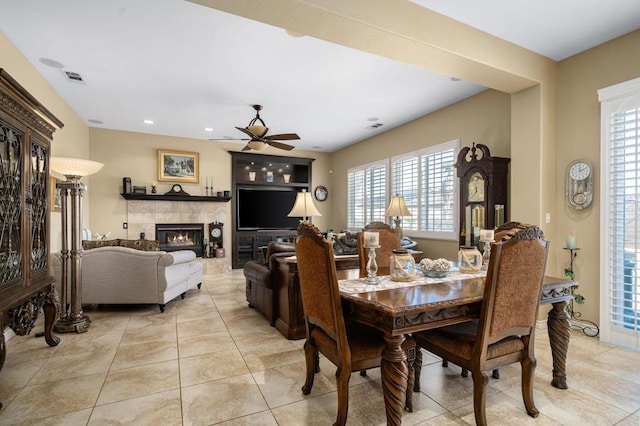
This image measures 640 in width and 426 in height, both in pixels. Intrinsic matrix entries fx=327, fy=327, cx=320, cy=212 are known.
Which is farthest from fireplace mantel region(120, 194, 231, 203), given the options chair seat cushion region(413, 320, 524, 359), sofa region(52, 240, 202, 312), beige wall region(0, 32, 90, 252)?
chair seat cushion region(413, 320, 524, 359)

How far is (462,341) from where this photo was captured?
185 cm

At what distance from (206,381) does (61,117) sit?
463cm

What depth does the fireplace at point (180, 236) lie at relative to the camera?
684 cm

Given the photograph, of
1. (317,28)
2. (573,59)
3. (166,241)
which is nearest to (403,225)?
(573,59)

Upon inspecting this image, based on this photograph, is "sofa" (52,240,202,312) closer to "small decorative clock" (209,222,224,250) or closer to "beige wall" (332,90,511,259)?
"small decorative clock" (209,222,224,250)

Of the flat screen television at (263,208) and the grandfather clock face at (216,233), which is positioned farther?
the flat screen television at (263,208)

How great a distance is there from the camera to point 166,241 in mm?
6895

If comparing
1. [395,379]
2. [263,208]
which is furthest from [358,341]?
[263,208]

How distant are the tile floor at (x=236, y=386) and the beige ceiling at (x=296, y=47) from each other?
2620 millimetres

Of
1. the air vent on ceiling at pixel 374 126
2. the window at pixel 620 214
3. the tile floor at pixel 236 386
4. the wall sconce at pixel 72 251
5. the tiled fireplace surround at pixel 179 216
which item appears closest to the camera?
the tile floor at pixel 236 386

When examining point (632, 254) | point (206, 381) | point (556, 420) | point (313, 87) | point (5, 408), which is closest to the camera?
point (556, 420)

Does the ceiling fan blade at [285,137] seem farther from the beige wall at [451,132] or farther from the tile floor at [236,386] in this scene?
the tile floor at [236,386]

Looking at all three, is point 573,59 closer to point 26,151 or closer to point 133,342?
point 26,151

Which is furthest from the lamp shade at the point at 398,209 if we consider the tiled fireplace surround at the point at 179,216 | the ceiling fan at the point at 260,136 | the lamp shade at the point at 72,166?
the tiled fireplace surround at the point at 179,216
